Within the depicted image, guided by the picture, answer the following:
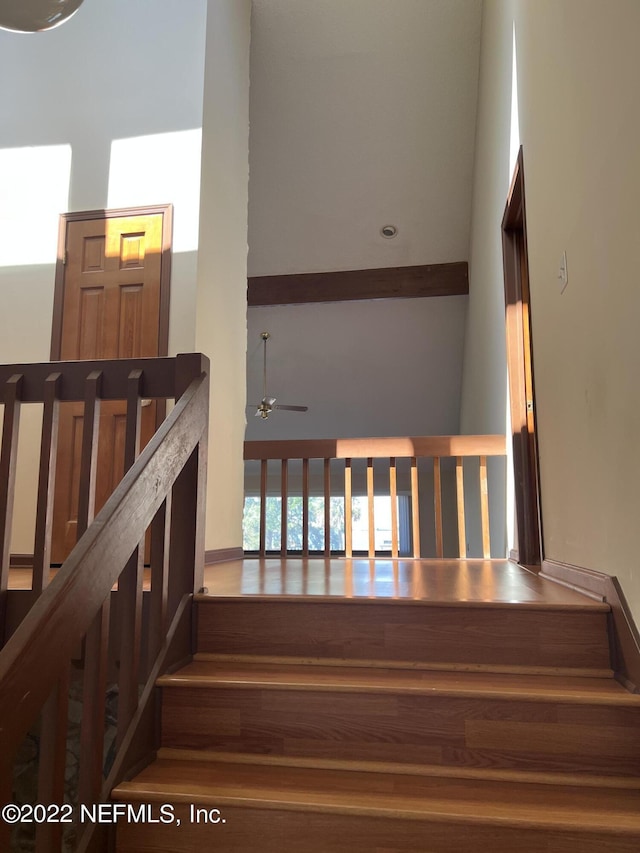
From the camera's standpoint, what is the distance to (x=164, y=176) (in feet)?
12.9

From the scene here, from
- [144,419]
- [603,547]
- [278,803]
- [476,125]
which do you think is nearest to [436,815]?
[278,803]

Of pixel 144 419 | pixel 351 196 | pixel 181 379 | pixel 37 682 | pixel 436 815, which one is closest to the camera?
pixel 37 682

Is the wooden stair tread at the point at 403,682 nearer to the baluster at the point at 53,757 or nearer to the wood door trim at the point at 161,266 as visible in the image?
the baluster at the point at 53,757

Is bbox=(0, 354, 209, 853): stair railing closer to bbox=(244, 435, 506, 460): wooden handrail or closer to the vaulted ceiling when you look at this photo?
bbox=(244, 435, 506, 460): wooden handrail

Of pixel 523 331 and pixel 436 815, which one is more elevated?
pixel 523 331

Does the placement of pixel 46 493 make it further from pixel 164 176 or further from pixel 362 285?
pixel 362 285

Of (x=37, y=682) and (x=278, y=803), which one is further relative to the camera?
(x=278, y=803)

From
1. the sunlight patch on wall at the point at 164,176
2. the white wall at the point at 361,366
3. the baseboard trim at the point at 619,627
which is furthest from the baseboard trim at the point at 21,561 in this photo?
the white wall at the point at 361,366

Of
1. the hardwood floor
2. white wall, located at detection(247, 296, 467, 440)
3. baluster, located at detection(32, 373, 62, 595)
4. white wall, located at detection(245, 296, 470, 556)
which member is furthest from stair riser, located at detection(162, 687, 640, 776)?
white wall, located at detection(247, 296, 467, 440)

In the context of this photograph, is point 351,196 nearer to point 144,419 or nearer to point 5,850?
point 144,419

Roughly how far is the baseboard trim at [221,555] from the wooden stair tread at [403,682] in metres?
1.79

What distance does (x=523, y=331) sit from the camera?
3990 millimetres

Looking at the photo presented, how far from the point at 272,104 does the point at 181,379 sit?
189 inches

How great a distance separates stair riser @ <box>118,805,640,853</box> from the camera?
4.70 feet
